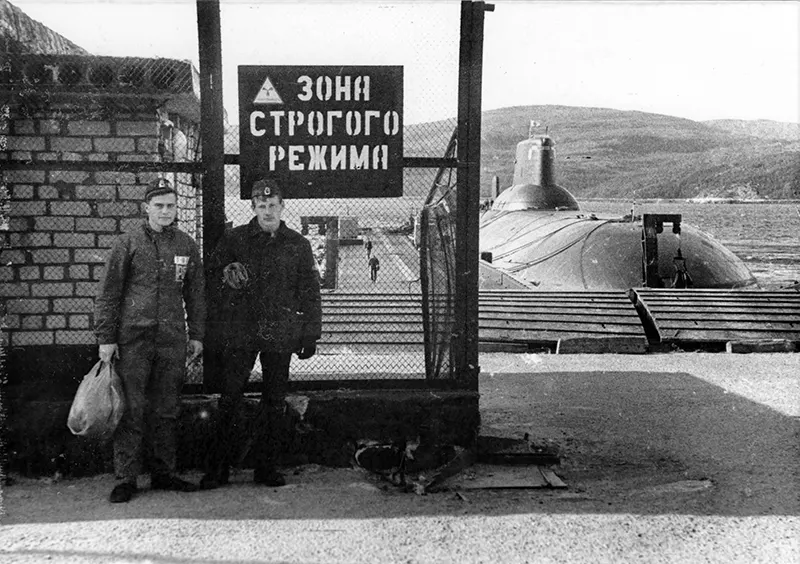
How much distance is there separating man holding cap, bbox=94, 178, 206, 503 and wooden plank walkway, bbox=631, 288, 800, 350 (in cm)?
784

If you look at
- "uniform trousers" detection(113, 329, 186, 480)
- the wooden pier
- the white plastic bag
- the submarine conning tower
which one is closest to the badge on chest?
"uniform trousers" detection(113, 329, 186, 480)

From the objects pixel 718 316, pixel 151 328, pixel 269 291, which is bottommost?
pixel 718 316

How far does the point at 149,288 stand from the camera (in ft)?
16.2

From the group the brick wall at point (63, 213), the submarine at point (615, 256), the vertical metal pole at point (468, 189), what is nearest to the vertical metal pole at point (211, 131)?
the brick wall at point (63, 213)

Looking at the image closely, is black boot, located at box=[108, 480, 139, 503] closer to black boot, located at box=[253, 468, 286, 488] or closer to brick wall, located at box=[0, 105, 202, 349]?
black boot, located at box=[253, 468, 286, 488]

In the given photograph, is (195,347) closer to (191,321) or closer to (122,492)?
(191,321)

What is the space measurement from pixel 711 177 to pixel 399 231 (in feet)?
491

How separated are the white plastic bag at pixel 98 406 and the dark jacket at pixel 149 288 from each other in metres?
0.22

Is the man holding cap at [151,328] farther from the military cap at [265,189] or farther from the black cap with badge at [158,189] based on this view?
the military cap at [265,189]

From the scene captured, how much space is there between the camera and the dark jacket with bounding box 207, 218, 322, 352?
205 inches

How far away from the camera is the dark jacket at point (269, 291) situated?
17.1 ft

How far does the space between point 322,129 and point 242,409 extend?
195cm

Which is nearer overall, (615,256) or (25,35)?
(25,35)

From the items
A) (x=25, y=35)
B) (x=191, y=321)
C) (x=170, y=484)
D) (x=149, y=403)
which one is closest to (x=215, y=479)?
(x=170, y=484)
